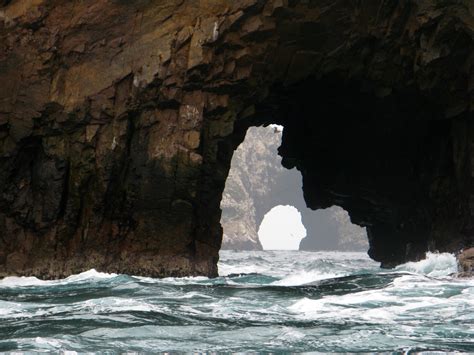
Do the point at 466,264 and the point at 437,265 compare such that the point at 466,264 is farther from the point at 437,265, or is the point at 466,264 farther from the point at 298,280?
the point at 437,265

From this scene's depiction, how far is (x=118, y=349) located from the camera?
9812mm

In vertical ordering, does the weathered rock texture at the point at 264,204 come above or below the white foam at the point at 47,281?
above

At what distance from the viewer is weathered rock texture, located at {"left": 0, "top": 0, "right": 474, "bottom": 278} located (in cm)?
2319

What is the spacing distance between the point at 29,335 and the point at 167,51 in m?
14.4

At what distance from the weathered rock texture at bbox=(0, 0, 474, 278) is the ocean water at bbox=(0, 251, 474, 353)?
321 centimetres

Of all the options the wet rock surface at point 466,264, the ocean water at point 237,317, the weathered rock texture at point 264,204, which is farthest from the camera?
the weathered rock texture at point 264,204

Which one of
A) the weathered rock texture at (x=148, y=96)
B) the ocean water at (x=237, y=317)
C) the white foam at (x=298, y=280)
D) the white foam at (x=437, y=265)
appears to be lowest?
the ocean water at (x=237, y=317)

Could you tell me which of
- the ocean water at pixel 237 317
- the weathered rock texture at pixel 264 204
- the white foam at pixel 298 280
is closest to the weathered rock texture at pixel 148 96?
the white foam at pixel 298 280

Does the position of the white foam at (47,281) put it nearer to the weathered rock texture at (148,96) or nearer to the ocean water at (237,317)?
the weathered rock texture at (148,96)

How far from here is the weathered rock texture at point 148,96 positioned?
76.1ft

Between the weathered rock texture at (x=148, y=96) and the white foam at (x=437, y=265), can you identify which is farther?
the white foam at (x=437, y=265)

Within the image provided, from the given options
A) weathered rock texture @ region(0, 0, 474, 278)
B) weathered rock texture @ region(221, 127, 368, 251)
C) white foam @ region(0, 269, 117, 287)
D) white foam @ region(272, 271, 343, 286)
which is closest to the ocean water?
white foam @ region(0, 269, 117, 287)

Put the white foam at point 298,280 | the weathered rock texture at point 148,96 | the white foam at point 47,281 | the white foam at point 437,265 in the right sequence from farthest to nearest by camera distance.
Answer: the white foam at point 437,265
the weathered rock texture at point 148,96
the white foam at point 298,280
the white foam at point 47,281

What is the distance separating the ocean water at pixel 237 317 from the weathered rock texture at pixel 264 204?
6016 inches
